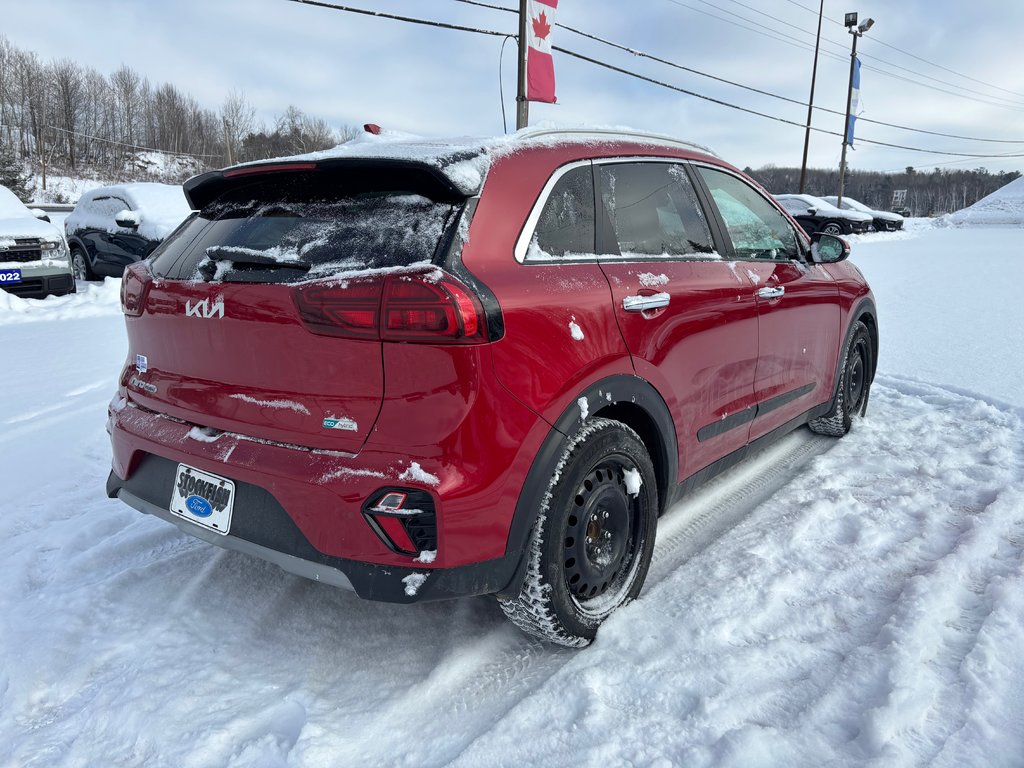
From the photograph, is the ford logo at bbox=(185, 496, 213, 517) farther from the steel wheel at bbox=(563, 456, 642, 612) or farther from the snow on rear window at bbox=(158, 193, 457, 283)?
the steel wheel at bbox=(563, 456, 642, 612)

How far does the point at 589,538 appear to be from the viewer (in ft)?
7.74

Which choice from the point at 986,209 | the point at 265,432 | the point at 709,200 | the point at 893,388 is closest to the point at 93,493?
the point at 265,432

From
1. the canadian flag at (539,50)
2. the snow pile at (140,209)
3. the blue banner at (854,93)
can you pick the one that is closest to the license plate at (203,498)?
the snow pile at (140,209)

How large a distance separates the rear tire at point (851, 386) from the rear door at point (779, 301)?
0.38 metres

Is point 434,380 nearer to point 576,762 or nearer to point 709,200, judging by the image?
point 576,762

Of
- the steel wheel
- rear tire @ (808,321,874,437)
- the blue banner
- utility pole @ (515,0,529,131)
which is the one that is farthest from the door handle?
the blue banner

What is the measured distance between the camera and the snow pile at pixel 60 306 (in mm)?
7949

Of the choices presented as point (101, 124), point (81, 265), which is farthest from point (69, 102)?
point (81, 265)

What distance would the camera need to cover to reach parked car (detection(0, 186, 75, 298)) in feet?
27.7

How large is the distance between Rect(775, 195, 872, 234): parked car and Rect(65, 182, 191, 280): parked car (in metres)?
18.9

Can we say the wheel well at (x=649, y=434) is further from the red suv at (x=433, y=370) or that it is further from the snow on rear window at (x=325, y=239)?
the snow on rear window at (x=325, y=239)

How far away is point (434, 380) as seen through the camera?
5.95 ft

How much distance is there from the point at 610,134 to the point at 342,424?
160cm

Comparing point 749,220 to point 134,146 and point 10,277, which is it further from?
point 134,146
